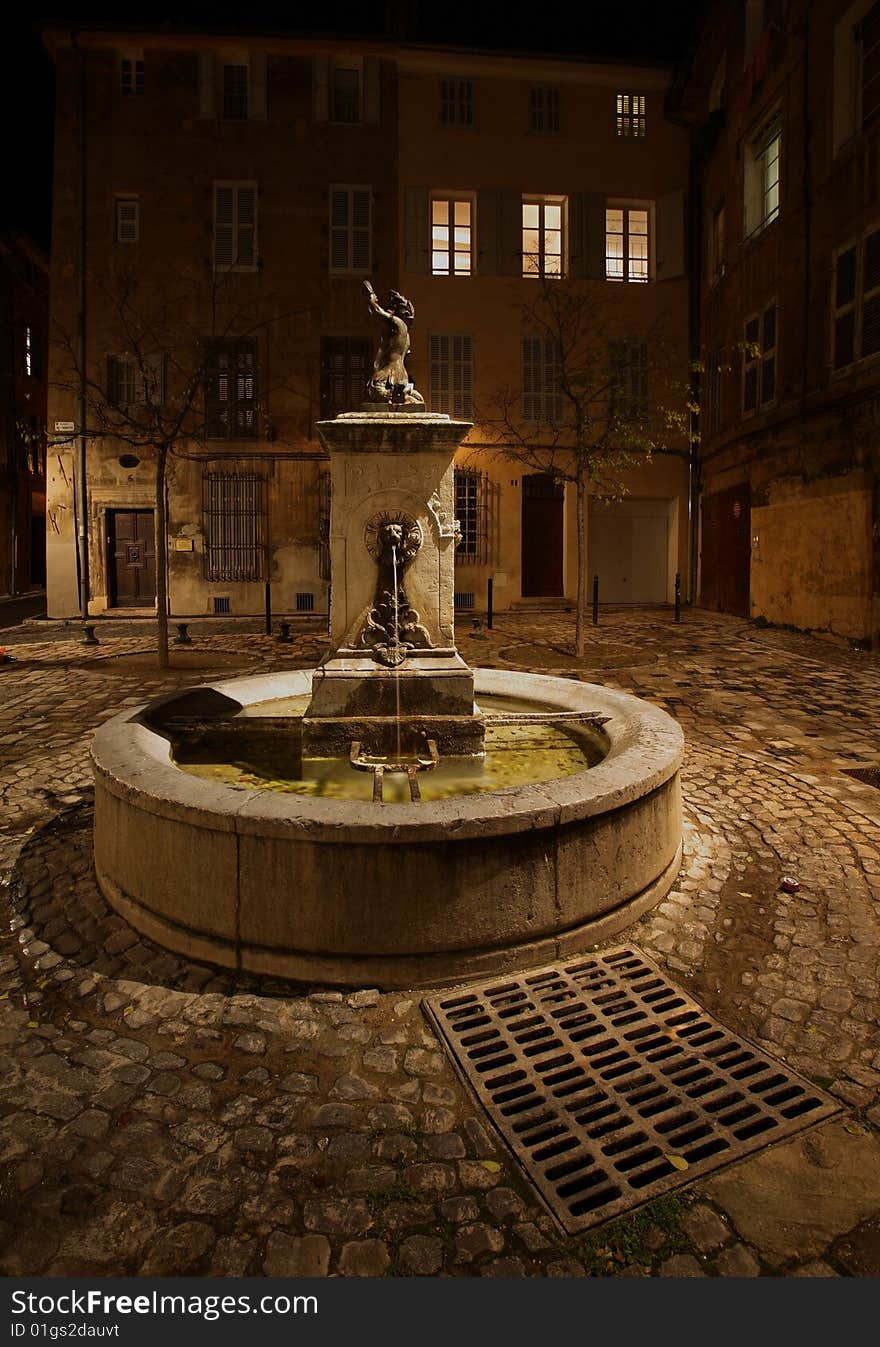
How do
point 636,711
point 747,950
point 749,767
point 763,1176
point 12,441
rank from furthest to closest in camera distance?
point 12,441
point 749,767
point 636,711
point 747,950
point 763,1176

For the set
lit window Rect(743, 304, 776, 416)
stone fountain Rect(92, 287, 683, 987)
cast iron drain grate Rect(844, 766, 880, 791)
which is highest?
lit window Rect(743, 304, 776, 416)

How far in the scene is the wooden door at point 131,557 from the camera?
19641 millimetres

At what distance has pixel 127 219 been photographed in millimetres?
19266

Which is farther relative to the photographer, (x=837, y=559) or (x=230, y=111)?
(x=230, y=111)

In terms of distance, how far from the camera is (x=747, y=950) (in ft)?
12.2

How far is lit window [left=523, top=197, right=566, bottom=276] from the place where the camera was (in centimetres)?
2025

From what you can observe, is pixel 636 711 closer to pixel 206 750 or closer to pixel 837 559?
pixel 206 750

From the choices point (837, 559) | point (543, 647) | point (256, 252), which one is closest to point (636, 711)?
point (543, 647)

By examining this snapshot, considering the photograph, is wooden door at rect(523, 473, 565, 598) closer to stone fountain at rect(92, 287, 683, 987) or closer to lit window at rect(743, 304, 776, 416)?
lit window at rect(743, 304, 776, 416)

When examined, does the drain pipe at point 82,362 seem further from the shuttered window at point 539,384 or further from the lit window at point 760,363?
the lit window at point 760,363

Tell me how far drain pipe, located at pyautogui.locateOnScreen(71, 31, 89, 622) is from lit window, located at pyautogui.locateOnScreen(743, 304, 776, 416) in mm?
13890

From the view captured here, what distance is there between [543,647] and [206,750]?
27.7 ft

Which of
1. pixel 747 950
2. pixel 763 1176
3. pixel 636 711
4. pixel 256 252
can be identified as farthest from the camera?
pixel 256 252

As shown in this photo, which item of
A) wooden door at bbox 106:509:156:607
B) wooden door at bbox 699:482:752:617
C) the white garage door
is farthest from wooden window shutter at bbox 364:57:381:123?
wooden door at bbox 699:482:752:617
